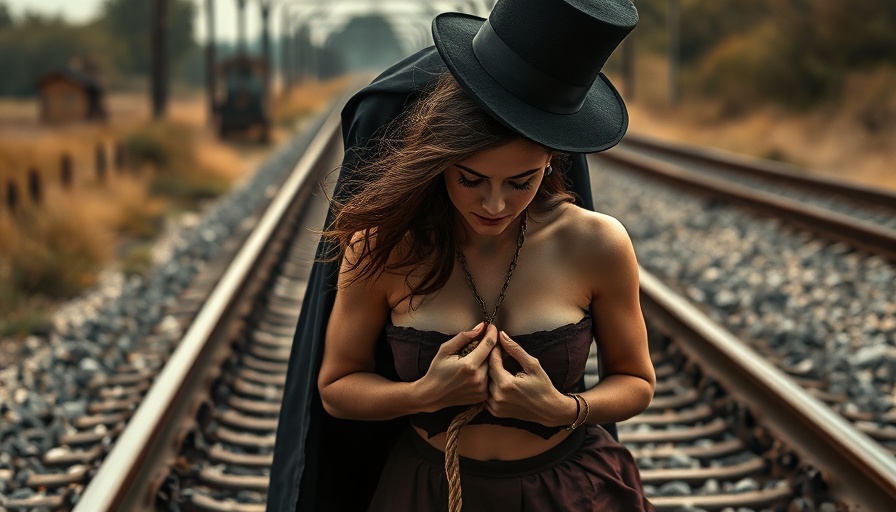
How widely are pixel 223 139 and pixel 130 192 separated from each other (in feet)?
38.9

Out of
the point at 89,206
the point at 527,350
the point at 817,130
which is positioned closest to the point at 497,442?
the point at 527,350

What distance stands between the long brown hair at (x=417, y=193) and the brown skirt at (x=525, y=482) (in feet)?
1.23

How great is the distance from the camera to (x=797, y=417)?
12.3 feet

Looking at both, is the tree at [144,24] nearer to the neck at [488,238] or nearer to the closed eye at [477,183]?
the neck at [488,238]

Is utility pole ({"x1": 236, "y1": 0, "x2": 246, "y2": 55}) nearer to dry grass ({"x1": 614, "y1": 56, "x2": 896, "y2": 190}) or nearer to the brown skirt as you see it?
dry grass ({"x1": 614, "y1": 56, "x2": 896, "y2": 190})

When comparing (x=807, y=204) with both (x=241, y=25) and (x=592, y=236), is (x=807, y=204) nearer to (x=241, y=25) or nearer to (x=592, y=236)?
(x=592, y=236)

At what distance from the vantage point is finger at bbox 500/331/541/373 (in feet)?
6.29

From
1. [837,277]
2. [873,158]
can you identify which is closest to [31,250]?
[837,277]

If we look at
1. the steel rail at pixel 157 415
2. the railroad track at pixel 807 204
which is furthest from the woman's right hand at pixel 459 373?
the railroad track at pixel 807 204

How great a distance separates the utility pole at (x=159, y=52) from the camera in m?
20.7

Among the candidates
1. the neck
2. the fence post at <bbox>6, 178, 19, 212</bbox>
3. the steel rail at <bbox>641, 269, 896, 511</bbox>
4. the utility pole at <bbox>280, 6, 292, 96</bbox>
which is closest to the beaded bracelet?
the neck

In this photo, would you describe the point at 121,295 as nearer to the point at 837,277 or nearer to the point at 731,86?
the point at 837,277

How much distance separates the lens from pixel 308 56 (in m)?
74.7

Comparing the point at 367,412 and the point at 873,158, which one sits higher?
the point at 367,412
